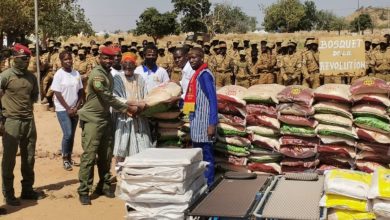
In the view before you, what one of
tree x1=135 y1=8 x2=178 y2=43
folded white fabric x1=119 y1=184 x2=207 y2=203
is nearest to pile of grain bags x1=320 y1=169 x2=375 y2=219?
folded white fabric x1=119 y1=184 x2=207 y2=203

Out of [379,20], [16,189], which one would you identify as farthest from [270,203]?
[379,20]

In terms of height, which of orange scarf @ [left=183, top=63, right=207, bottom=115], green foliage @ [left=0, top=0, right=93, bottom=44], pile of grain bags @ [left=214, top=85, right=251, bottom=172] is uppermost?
green foliage @ [left=0, top=0, right=93, bottom=44]

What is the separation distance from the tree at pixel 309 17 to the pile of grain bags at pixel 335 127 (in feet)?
178

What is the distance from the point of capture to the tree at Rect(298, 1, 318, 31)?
58.8 metres

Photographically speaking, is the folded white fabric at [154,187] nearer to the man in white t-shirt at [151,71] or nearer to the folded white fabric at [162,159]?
the folded white fabric at [162,159]

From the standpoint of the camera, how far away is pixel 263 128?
5.54m

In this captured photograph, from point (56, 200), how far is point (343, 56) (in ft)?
17.8

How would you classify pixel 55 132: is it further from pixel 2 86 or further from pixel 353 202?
pixel 353 202

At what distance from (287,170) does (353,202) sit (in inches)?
102

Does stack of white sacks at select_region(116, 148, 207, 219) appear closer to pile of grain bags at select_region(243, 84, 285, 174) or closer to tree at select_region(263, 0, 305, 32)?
pile of grain bags at select_region(243, 84, 285, 174)

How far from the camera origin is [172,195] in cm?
317

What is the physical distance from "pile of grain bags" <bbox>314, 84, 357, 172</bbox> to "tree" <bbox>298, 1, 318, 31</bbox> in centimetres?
5419

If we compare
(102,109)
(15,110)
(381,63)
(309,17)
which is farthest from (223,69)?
(309,17)

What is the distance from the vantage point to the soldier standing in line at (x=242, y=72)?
13958 millimetres
